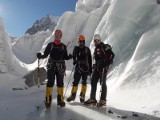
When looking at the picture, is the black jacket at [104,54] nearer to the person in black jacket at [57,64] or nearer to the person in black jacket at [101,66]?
the person in black jacket at [101,66]

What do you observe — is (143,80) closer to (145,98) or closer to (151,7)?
(145,98)

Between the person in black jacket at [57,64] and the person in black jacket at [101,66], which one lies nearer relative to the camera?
the person in black jacket at [57,64]

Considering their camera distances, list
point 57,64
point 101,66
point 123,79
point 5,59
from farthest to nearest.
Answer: point 5,59 → point 123,79 → point 101,66 → point 57,64

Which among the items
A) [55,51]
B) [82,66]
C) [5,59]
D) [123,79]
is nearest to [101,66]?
[82,66]

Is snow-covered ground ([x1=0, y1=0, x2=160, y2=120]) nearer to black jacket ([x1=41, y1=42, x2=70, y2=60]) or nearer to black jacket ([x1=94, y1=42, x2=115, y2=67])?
black jacket ([x1=94, y1=42, x2=115, y2=67])

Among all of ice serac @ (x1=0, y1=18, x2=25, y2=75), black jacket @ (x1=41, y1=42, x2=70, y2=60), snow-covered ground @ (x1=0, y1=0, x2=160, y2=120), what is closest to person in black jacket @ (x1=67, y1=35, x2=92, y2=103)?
snow-covered ground @ (x1=0, y1=0, x2=160, y2=120)

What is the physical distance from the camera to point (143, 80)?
14484 millimetres

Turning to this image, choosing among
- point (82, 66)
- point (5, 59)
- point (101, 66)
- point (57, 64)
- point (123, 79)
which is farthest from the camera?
point (5, 59)

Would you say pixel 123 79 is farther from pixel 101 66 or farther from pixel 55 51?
pixel 55 51

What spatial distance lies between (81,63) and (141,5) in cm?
1111

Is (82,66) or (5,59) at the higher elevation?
(5,59)

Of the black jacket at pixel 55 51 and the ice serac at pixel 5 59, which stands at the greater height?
the ice serac at pixel 5 59

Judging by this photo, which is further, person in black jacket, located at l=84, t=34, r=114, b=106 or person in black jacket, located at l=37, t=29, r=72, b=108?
person in black jacket, located at l=84, t=34, r=114, b=106

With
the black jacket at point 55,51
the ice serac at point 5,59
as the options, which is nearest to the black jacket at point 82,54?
the black jacket at point 55,51
